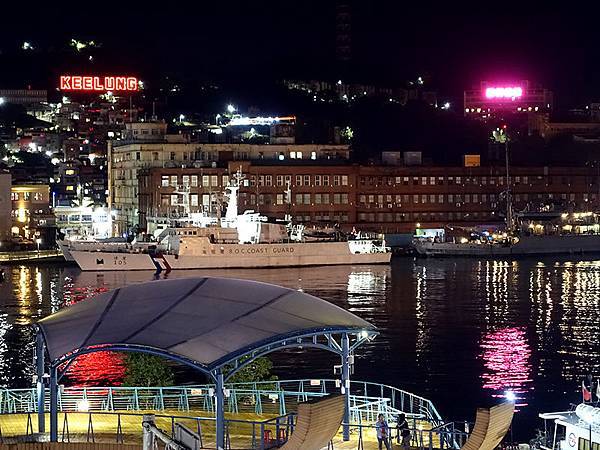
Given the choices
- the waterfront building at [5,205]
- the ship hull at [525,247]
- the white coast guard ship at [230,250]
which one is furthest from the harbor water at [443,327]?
the waterfront building at [5,205]

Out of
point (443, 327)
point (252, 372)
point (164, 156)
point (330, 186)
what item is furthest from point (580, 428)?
point (164, 156)

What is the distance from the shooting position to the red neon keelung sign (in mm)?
125438

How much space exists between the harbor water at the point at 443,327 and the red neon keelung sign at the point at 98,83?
196ft

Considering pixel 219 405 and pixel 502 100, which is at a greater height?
pixel 502 100

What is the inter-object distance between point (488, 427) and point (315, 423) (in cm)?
224

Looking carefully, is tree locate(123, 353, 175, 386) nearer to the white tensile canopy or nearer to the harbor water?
the harbor water

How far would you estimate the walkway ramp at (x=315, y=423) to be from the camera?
40.0 ft

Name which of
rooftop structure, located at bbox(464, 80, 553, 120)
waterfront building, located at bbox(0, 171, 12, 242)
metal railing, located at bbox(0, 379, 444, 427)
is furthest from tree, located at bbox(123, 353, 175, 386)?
rooftop structure, located at bbox(464, 80, 553, 120)

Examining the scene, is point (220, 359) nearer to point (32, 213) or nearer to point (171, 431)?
point (171, 431)

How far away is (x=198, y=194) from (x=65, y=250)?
16626mm

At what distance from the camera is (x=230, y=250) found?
231 ft

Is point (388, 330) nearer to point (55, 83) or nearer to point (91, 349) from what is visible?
point (91, 349)

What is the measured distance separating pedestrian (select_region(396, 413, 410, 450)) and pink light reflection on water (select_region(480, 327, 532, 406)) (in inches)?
428

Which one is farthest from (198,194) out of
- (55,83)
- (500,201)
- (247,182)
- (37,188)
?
(55,83)
